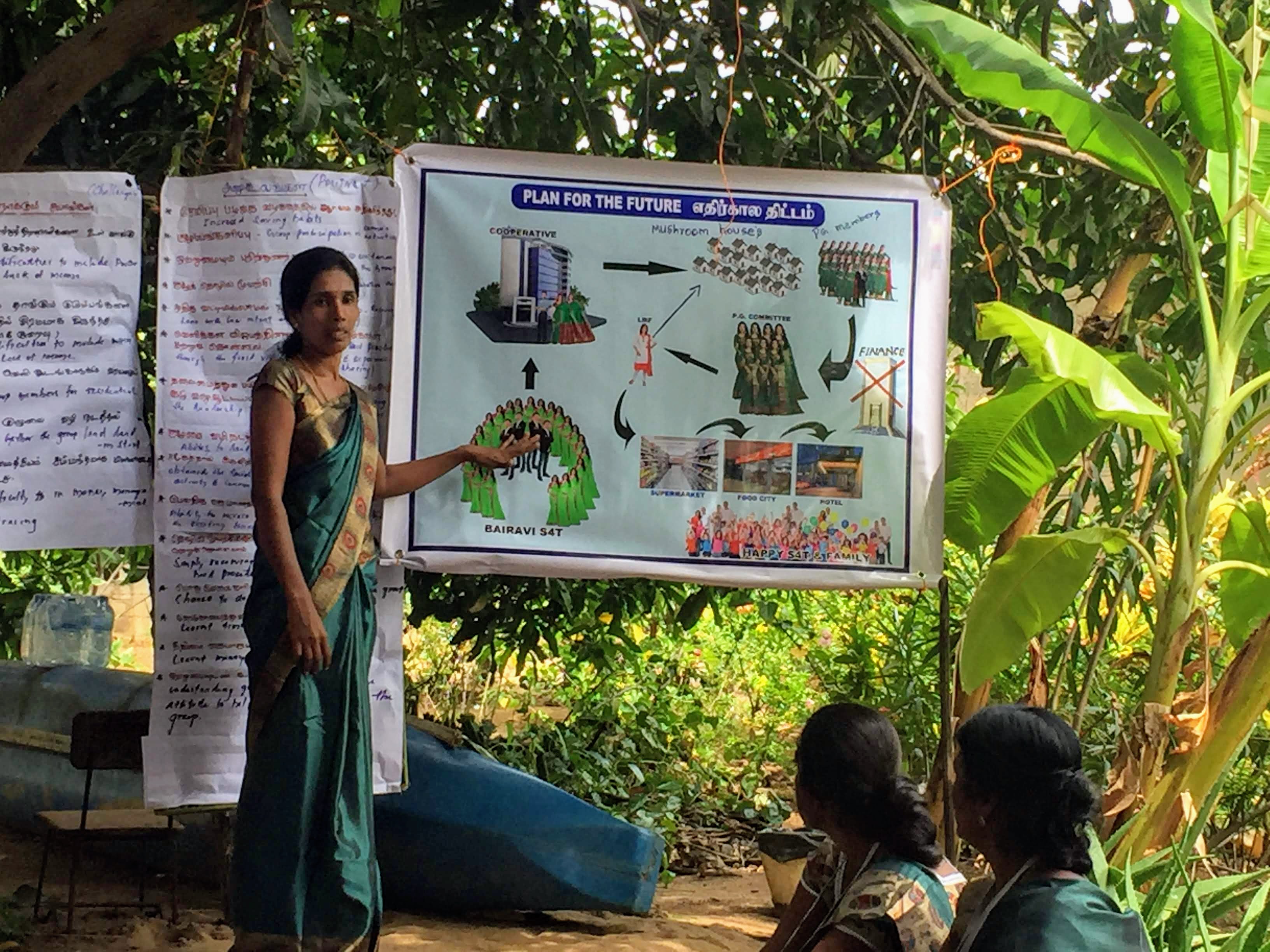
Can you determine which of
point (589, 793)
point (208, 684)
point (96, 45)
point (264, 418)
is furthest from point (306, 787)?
point (589, 793)

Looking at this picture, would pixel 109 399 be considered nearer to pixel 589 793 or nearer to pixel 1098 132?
pixel 1098 132

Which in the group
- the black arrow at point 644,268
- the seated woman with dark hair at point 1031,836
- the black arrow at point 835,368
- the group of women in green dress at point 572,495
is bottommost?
the seated woman with dark hair at point 1031,836

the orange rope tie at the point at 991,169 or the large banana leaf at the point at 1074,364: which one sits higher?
the orange rope tie at the point at 991,169

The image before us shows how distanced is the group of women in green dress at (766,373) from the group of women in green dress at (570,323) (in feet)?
1.05

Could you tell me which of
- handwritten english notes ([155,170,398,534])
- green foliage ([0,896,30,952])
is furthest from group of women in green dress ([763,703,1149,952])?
green foliage ([0,896,30,952])

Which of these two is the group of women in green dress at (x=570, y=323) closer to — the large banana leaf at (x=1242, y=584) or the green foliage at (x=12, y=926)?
the large banana leaf at (x=1242, y=584)

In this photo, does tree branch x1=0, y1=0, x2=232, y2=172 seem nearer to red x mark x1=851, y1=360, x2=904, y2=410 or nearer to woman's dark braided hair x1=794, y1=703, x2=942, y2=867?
red x mark x1=851, y1=360, x2=904, y2=410

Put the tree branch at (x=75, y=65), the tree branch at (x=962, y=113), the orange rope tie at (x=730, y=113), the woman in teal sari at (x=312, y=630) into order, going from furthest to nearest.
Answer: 1. the tree branch at (x=75, y=65)
2. the tree branch at (x=962, y=113)
3. the orange rope tie at (x=730, y=113)
4. the woman in teal sari at (x=312, y=630)

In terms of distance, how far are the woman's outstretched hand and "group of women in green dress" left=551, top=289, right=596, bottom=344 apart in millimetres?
225

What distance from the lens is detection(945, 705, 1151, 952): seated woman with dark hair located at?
190 centimetres

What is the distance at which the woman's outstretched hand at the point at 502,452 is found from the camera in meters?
2.83

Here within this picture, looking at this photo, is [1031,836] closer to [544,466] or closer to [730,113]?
[544,466]

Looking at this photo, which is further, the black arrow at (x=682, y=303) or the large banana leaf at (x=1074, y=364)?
the black arrow at (x=682, y=303)

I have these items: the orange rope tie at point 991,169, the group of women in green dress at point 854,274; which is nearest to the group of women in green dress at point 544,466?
the group of women in green dress at point 854,274
